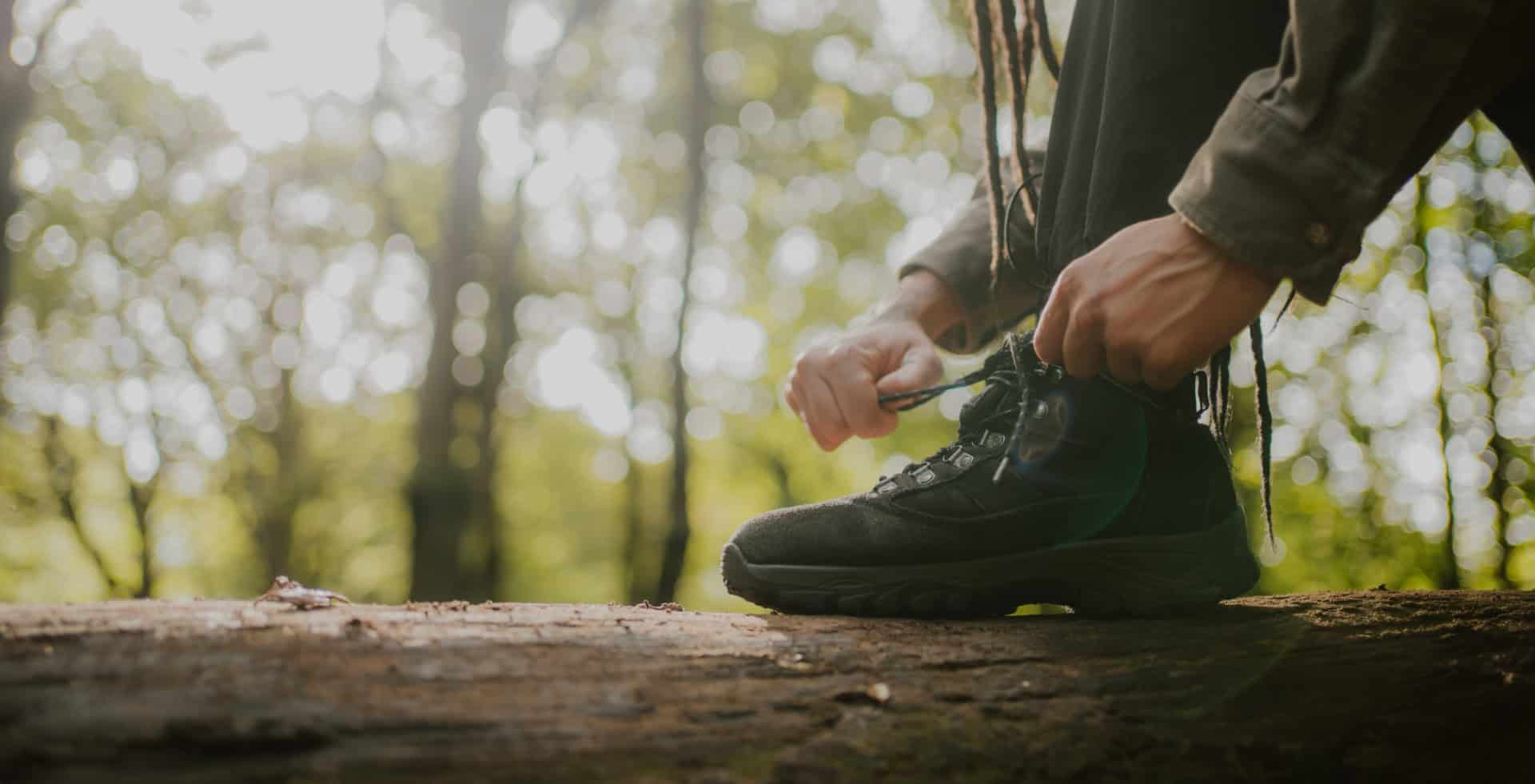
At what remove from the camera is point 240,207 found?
13562mm

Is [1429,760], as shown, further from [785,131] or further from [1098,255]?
[785,131]

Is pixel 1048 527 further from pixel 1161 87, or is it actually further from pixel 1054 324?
pixel 1161 87

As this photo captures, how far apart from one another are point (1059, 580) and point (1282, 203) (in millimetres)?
791

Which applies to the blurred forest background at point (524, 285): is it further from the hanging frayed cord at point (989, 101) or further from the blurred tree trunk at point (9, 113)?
the hanging frayed cord at point (989, 101)

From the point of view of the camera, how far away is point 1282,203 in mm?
1152

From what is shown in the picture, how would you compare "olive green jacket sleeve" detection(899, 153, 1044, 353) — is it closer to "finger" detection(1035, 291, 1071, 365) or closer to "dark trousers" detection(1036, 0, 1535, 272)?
"dark trousers" detection(1036, 0, 1535, 272)

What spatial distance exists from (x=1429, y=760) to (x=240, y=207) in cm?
1589

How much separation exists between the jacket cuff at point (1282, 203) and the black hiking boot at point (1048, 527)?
18.7 inches

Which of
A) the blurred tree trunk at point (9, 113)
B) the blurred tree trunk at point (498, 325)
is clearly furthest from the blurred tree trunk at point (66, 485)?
the blurred tree trunk at point (498, 325)

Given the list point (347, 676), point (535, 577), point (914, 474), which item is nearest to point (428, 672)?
point (347, 676)

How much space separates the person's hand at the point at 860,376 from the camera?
1.81 meters

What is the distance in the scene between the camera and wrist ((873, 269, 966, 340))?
2092 mm

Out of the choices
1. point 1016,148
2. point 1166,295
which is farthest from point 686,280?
point 1166,295

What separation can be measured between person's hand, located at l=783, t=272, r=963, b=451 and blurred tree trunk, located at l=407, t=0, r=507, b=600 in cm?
656
